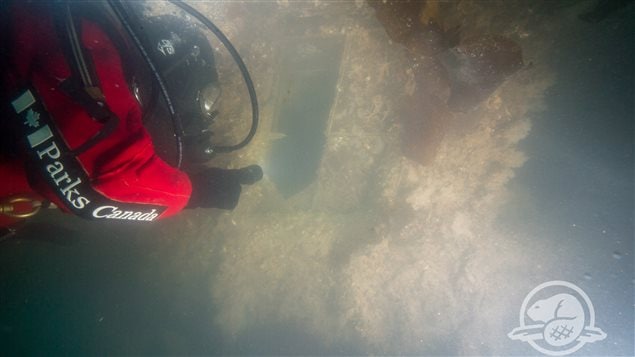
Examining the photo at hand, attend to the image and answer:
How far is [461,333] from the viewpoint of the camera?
2.29m

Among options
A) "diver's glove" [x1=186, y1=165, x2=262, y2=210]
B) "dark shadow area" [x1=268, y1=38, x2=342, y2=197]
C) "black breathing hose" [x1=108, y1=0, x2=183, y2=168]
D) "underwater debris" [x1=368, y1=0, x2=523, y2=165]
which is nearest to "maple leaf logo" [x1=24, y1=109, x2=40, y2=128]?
"black breathing hose" [x1=108, y1=0, x2=183, y2=168]

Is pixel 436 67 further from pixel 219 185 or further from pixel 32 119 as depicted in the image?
pixel 32 119

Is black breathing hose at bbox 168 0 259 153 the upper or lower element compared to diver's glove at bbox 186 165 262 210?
upper

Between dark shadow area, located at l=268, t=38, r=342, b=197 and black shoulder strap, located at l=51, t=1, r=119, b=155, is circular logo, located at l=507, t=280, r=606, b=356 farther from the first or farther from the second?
black shoulder strap, located at l=51, t=1, r=119, b=155

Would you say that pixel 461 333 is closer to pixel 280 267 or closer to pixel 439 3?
pixel 280 267

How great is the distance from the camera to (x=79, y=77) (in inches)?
54.4

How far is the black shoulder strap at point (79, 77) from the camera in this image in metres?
1.36

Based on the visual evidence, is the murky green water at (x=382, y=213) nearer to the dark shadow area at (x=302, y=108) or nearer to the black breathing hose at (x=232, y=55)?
the dark shadow area at (x=302, y=108)

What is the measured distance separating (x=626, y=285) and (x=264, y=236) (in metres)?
2.64

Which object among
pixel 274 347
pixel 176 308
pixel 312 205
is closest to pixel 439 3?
pixel 312 205

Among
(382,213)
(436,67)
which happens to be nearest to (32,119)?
(382,213)

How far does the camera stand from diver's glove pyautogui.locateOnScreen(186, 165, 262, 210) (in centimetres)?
238

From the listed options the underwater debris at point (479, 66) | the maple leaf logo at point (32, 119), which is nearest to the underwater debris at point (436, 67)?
the underwater debris at point (479, 66)

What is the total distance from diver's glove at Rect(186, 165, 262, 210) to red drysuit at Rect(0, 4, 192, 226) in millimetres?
460
